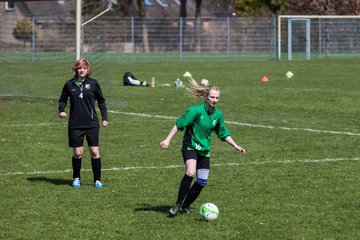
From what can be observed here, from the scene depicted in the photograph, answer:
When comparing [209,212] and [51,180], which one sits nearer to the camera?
[209,212]

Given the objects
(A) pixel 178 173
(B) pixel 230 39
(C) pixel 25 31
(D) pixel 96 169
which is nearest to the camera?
(D) pixel 96 169

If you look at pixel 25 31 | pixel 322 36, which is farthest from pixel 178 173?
pixel 322 36

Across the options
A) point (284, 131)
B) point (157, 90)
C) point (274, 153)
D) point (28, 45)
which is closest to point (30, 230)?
point (274, 153)

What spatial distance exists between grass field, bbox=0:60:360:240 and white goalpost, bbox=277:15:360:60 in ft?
87.6

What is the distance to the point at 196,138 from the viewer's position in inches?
382

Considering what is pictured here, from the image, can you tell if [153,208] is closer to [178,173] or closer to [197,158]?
[197,158]

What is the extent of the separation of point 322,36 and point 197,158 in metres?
43.5

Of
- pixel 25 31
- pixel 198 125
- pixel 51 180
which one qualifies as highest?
pixel 25 31

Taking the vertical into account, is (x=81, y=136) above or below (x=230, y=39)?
below

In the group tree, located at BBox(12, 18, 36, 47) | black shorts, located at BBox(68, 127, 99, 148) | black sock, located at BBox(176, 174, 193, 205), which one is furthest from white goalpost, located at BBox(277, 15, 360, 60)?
black sock, located at BBox(176, 174, 193, 205)

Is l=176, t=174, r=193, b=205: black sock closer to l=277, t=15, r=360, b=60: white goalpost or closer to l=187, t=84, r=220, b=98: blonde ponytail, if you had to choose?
l=187, t=84, r=220, b=98: blonde ponytail

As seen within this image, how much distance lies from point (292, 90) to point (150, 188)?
53.6ft

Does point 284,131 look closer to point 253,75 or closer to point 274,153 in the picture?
point 274,153

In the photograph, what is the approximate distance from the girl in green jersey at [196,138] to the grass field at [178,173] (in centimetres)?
30
